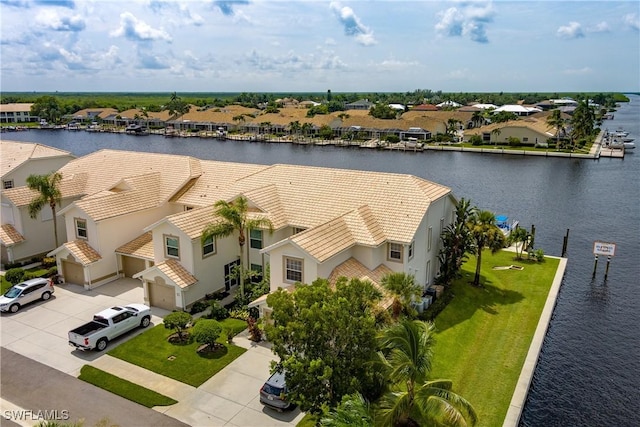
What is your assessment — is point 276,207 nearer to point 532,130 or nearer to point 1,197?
point 1,197

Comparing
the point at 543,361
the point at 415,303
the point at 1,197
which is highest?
the point at 1,197

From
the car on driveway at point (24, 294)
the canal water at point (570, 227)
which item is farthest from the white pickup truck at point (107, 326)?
the canal water at point (570, 227)

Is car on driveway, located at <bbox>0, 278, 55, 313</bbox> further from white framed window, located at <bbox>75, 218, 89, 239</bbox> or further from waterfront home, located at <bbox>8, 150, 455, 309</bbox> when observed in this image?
white framed window, located at <bbox>75, 218, 89, 239</bbox>

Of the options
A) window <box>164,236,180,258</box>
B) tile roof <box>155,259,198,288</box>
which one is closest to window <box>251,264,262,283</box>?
tile roof <box>155,259,198,288</box>

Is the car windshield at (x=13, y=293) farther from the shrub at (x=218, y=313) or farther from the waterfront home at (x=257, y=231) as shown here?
the shrub at (x=218, y=313)

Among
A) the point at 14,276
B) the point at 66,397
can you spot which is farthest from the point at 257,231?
the point at 14,276

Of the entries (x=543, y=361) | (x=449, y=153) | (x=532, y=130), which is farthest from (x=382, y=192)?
(x=532, y=130)

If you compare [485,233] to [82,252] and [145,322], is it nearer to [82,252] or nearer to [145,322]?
[145,322]
